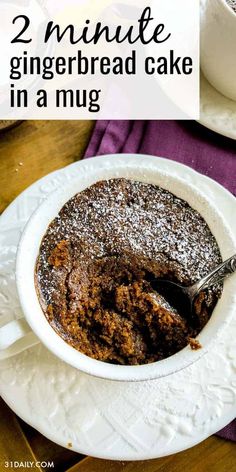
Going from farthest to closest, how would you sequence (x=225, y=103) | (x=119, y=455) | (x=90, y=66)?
(x=90, y=66), (x=225, y=103), (x=119, y=455)

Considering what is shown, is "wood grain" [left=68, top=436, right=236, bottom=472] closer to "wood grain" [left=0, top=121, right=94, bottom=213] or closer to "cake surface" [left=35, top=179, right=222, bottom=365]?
"cake surface" [left=35, top=179, right=222, bottom=365]

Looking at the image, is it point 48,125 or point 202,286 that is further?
point 48,125

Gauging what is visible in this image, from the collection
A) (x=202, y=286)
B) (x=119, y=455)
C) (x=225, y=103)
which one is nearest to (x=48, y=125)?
(x=225, y=103)

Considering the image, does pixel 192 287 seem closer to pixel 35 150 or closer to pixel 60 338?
pixel 60 338

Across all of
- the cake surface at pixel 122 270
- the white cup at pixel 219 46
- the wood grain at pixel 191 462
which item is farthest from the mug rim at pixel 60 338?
the white cup at pixel 219 46

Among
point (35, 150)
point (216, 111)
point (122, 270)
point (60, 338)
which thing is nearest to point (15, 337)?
point (60, 338)

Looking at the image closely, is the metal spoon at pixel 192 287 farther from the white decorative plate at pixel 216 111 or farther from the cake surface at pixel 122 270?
the white decorative plate at pixel 216 111

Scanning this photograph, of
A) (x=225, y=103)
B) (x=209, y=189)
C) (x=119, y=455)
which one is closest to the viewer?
(x=119, y=455)

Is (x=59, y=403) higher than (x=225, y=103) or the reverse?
the reverse

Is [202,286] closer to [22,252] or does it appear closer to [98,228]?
[98,228]
